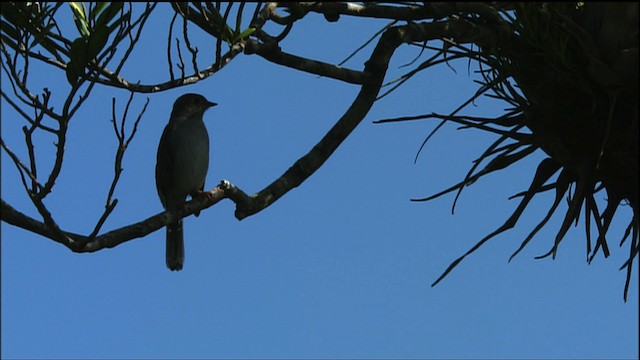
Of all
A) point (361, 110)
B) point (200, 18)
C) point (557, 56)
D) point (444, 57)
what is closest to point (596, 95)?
point (557, 56)

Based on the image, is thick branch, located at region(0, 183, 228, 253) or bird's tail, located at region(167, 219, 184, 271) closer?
thick branch, located at region(0, 183, 228, 253)

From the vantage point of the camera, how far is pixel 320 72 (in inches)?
142

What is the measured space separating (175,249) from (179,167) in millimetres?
515

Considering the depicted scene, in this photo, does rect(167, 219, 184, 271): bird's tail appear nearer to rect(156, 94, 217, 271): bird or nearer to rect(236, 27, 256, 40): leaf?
rect(156, 94, 217, 271): bird

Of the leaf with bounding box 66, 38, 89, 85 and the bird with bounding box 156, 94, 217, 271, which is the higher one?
the bird with bounding box 156, 94, 217, 271

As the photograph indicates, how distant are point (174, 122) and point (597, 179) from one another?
3.36 metres

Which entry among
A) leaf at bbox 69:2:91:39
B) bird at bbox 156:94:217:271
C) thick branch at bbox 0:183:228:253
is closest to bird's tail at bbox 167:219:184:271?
bird at bbox 156:94:217:271

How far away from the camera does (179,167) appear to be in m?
5.74

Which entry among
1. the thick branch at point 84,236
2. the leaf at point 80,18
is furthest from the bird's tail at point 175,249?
the thick branch at point 84,236

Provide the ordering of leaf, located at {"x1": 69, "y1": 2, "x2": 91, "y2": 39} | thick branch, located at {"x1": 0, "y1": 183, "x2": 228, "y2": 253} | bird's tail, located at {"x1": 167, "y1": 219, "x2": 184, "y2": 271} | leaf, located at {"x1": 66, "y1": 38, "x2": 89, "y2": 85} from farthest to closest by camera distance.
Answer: bird's tail, located at {"x1": 167, "y1": 219, "x2": 184, "y2": 271}, leaf, located at {"x1": 69, "y1": 2, "x2": 91, "y2": 39}, leaf, located at {"x1": 66, "y1": 38, "x2": 89, "y2": 85}, thick branch, located at {"x1": 0, "y1": 183, "x2": 228, "y2": 253}

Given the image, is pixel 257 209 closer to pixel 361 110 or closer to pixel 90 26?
pixel 361 110

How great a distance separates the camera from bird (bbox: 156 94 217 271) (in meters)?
5.68

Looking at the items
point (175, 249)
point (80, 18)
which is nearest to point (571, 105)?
point (80, 18)

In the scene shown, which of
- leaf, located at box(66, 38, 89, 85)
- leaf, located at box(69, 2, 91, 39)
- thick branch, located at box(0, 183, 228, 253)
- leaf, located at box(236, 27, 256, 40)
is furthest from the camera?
leaf, located at box(236, 27, 256, 40)
